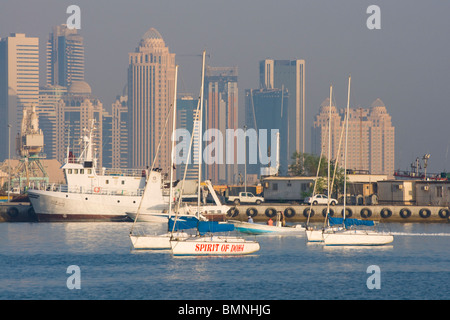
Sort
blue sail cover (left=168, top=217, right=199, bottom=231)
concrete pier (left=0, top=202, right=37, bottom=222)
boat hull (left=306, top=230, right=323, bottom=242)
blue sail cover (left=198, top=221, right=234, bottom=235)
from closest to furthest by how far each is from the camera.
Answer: blue sail cover (left=198, top=221, right=234, bottom=235)
blue sail cover (left=168, top=217, right=199, bottom=231)
boat hull (left=306, top=230, right=323, bottom=242)
concrete pier (left=0, top=202, right=37, bottom=222)

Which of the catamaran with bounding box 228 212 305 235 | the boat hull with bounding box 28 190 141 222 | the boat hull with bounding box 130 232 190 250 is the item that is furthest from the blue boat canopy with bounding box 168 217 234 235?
the boat hull with bounding box 28 190 141 222

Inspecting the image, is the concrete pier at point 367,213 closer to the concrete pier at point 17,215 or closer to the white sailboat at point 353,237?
the concrete pier at point 17,215

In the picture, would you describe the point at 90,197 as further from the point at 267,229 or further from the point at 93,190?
the point at 267,229

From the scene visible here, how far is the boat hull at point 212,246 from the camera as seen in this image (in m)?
55.4

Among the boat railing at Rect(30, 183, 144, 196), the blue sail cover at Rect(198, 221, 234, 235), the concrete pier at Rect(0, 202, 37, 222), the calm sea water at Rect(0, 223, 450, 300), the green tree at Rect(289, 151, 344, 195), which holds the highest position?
the green tree at Rect(289, 151, 344, 195)

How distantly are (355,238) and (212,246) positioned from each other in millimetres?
13601

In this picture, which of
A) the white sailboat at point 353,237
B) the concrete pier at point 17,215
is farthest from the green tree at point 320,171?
the white sailboat at point 353,237

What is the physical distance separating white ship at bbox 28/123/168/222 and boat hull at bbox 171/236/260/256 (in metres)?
37.1

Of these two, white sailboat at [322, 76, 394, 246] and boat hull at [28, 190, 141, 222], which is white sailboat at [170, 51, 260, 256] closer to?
white sailboat at [322, 76, 394, 246]

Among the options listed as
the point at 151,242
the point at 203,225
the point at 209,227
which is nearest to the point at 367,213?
the point at 151,242

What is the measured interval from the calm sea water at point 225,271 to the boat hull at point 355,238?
583mm

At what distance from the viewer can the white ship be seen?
93500 millimetres

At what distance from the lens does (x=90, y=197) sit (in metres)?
93.6
